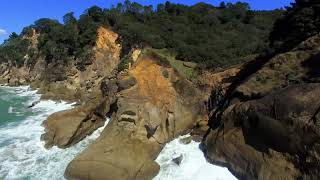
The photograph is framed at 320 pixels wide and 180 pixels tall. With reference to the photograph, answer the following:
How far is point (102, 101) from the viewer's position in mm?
30141

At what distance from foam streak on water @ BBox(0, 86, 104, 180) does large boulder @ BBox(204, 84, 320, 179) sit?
8781 mm

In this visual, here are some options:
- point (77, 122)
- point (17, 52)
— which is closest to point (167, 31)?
point (77, 122)

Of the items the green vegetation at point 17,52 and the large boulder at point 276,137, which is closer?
the large boulder at point 276,137

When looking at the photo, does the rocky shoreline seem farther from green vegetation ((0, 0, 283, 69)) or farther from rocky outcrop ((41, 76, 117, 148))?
green vegetation ((0, 0, 283, 69))

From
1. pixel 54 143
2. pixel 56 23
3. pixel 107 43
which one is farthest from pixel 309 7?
pixel 56 23

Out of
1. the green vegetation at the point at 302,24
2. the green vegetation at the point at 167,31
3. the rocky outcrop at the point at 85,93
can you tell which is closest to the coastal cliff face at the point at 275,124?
the green vegetation at the point at 302,24

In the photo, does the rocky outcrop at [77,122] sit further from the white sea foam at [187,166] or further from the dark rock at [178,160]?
the dark rock at [178,160]

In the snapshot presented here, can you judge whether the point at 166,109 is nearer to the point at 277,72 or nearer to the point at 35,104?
the point at 277,72

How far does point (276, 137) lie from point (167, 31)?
32.6 metres

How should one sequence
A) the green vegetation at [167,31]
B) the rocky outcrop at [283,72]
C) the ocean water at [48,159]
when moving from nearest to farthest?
the rocky outcrop at [283,72] < the ocean water at [48,159] < the green vegetation at [167,31]

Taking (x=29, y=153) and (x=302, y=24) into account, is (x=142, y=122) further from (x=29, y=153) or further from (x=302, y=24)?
(x=302, y=24)

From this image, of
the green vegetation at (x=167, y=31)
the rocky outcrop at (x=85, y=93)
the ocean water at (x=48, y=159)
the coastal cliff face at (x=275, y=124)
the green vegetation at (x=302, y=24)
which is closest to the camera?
the coastal cliff face at (x=275, y=124)

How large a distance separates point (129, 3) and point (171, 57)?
37.0 meters

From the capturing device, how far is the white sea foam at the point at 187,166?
20391mm
